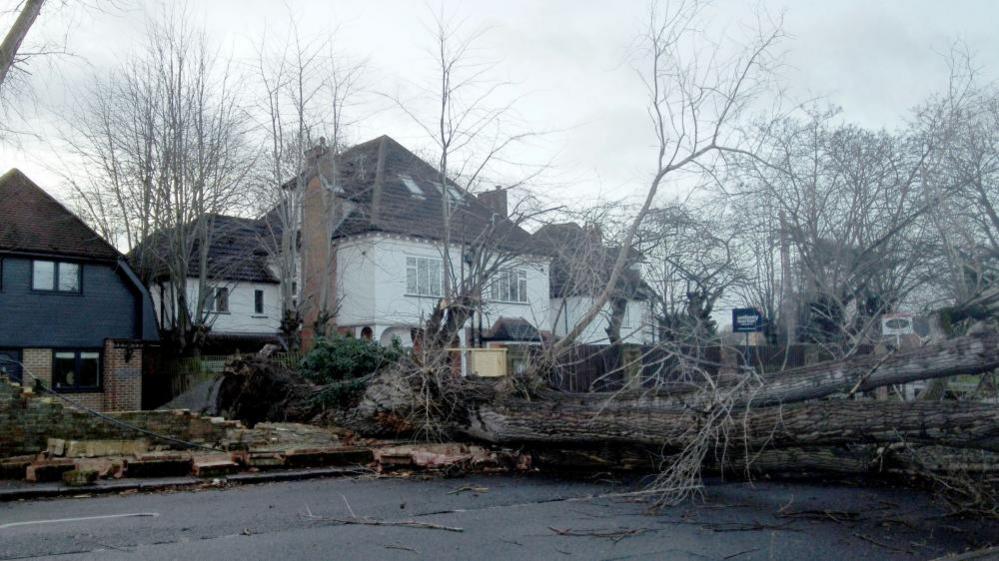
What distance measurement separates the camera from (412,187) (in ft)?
114

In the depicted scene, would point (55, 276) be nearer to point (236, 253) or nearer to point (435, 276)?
point (236, 253)

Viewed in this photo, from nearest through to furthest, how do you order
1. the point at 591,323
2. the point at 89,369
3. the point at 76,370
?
the point at 591,323
the point at 76,370
the point at 89,369

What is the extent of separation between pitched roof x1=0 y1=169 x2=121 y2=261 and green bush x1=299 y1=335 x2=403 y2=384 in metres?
12.8

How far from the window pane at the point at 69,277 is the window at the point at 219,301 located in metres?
4.64

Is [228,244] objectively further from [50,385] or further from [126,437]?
[126,437]

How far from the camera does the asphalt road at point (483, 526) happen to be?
293 inches

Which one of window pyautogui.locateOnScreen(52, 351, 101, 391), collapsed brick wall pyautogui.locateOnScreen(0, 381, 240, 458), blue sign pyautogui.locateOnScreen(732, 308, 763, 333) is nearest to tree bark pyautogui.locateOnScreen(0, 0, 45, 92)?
collapsed brick wall pyautogui.locateOnScreen(0, 381, 240, 458)

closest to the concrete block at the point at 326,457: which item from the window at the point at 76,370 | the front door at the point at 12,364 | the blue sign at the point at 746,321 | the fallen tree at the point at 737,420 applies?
the fallen tree at the point at 737,420

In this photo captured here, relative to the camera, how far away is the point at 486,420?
13.0 m

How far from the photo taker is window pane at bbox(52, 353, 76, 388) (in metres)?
27.3

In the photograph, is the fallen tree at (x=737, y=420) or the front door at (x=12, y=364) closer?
the fallen tree at (x=737, y=420)

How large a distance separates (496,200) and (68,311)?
1448 centimetres

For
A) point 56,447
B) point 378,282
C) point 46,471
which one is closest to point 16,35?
point 46,471

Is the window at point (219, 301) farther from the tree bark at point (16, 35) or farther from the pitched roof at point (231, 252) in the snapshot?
the tree bark at point (16, 35)
